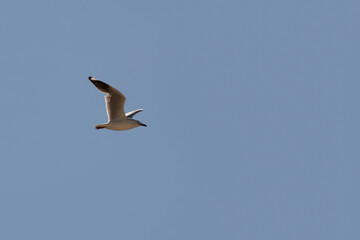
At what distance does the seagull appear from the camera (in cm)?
2966

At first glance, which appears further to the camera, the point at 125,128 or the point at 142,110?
the point at 142,110

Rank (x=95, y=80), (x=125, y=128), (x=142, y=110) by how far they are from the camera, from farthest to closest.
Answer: (x=142, y=110)
(x=125, y=128)
(x=95, y=80)

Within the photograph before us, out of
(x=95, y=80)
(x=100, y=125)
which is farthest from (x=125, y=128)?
(x=95, y=80)

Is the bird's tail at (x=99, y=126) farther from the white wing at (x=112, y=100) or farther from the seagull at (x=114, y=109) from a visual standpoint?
the white wing at (x=112, y=100)

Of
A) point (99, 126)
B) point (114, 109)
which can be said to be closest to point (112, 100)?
point (114, 109)

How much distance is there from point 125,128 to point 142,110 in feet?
15.7

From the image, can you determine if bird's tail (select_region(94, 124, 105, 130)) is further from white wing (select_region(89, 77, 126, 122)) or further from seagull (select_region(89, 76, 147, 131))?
white wing (select_region(89, 77, 126, 122))

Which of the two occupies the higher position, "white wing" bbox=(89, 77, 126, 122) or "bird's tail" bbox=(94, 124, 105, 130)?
"white wing" bbox=(89, 77, 126, 122)

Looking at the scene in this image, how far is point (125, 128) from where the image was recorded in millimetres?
31781

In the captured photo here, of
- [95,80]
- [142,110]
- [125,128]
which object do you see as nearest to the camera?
[95,80]

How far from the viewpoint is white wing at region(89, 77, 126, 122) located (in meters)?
29.6

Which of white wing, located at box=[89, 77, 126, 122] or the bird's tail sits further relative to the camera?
the bird's tail

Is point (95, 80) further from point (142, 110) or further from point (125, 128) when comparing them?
point (142, 110)

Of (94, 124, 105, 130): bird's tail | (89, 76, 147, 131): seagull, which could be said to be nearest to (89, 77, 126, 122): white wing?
(89, 76, 147, 131): seagull
